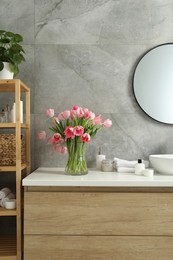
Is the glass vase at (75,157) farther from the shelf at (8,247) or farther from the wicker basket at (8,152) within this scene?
the shelf at (8,247)

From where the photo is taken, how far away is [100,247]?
1681 millimetres

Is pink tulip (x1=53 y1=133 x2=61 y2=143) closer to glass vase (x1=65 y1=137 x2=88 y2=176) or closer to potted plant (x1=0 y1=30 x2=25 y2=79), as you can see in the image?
glass vase (x1=65 y1=137 x2=88 y2=176)

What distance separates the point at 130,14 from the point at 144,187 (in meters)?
1.38

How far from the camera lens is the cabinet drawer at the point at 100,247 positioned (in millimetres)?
1677

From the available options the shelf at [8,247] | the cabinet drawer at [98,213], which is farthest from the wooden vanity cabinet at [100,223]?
the shelf at [8,247]

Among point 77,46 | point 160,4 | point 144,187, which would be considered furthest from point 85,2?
point 144,187

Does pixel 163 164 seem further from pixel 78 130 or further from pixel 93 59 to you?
pixel 93 59

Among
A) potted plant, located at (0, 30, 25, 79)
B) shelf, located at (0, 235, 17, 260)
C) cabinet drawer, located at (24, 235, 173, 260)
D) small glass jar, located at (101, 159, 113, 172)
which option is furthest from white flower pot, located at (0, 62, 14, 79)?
shelf, located at (0, 235, 17, 260)

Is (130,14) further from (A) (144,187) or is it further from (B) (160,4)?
(A) (144,187)

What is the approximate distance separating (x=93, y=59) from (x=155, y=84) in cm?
52

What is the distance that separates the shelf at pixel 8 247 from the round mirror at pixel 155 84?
136 cm

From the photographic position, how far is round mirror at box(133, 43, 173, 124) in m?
2.25

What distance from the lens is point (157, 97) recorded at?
2252 mm

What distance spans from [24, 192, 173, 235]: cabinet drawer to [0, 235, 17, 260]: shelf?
26cm
